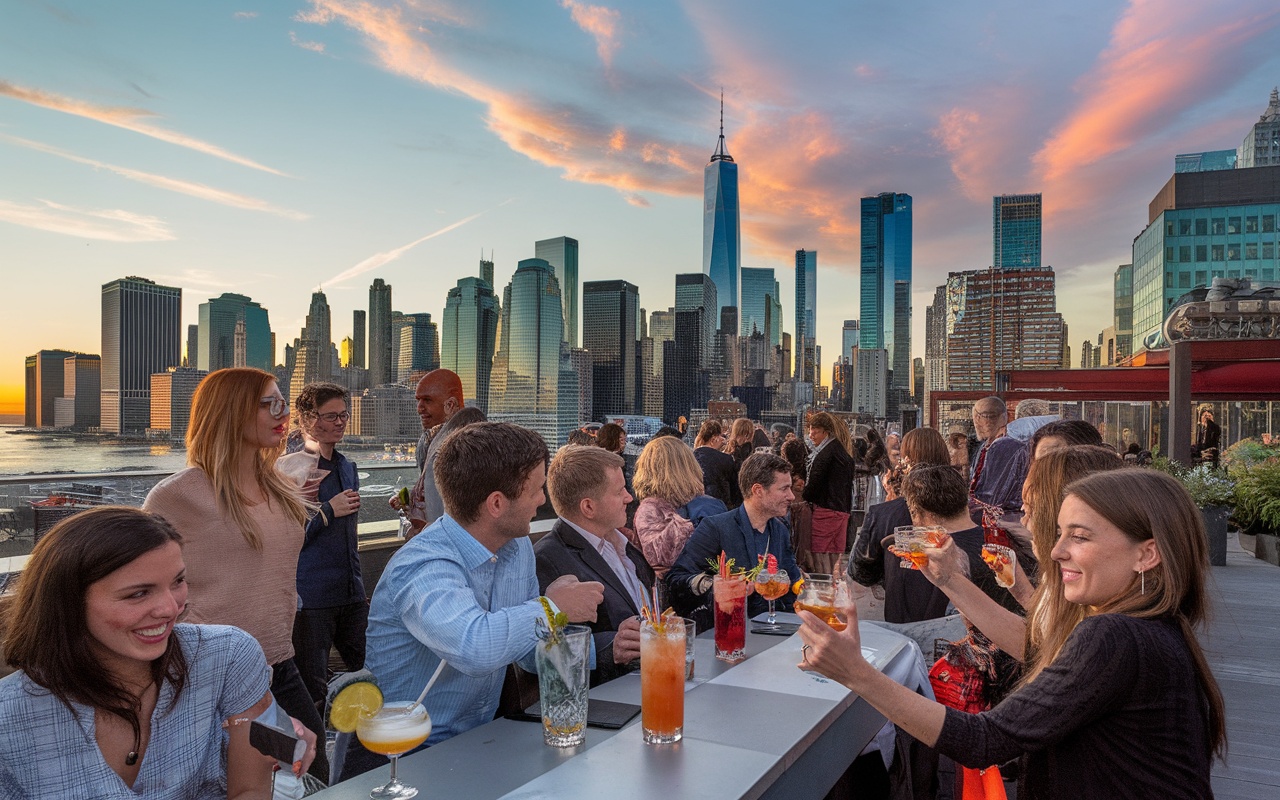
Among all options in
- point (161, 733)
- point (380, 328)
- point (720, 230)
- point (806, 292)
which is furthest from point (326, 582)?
point (806, 292)

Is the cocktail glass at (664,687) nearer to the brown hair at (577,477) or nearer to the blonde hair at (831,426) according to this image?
the brown hair at (577,477)

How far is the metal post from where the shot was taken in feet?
30.7

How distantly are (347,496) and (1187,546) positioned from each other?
118 inches

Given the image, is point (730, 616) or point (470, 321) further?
point (470, 321)

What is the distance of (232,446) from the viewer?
2.37m

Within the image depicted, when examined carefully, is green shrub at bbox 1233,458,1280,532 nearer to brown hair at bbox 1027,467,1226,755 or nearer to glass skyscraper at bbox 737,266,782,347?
brown hair at bbox 1027,467,1226,755

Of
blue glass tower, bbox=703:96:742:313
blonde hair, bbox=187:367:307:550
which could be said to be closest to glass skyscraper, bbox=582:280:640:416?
blue glass tower, bbox=703:96:742:313

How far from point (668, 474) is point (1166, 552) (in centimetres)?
304

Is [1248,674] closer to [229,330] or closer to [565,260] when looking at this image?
[229,330]

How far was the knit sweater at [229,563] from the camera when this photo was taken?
2.21 metres

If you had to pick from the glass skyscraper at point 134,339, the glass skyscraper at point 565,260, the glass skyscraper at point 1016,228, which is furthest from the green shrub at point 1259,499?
the glass skyscraper at point 1016,228

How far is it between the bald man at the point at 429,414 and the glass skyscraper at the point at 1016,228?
143072mm

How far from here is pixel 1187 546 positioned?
4.28 feet

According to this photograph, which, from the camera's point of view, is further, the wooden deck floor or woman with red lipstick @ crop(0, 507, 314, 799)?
the wooden deck floor
